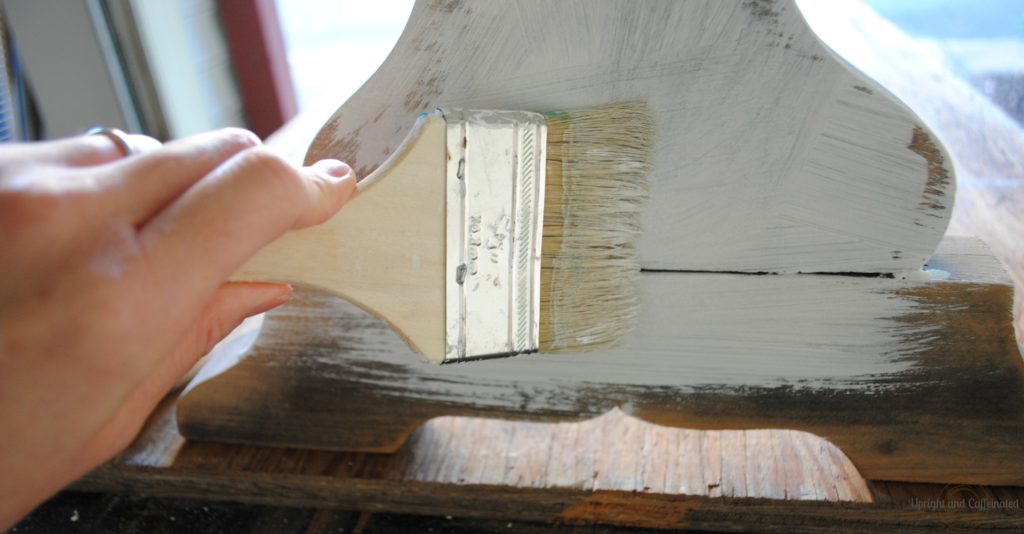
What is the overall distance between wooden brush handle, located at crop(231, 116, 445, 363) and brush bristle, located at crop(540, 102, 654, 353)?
0.09m

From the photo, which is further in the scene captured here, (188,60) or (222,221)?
(188,60)

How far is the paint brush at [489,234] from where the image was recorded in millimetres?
602

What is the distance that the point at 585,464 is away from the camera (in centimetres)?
78

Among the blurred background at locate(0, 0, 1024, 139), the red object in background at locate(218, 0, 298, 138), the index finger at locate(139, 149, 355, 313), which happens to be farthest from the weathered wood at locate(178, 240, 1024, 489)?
the red object in background at locate(218, 0, 298, 138)

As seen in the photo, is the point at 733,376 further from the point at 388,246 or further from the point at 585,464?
the point at 388,246

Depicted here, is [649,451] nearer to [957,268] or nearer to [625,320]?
[625,320]

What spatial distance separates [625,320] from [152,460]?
50 cm

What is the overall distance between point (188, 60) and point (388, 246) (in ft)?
4.62

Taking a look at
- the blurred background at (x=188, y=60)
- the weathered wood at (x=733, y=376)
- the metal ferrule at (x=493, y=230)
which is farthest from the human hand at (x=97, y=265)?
the blurred background at (x=188, y=60)

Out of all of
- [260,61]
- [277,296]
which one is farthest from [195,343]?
[260,61]

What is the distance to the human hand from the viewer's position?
0.43m

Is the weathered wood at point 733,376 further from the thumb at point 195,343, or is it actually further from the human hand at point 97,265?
the human hand at point 97,265

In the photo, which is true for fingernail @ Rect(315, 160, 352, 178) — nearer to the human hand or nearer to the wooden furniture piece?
the human hand

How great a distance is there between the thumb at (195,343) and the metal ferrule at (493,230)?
0.16 metres
